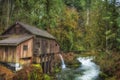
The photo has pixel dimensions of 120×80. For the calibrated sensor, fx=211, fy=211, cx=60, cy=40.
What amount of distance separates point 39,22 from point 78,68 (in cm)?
1233

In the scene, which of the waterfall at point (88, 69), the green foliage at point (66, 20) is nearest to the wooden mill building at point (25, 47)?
the waterfall at point (88, 69)

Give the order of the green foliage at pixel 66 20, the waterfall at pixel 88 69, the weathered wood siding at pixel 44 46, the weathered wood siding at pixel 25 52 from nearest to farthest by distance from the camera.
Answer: the weathered wood siding at pixel 25 52
the weathered wood siding at pixel 44 46
the waterfall at pixel 88 69
the green foliage at pixel 66 20

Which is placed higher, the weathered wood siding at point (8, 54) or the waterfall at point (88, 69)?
the weathered wood siding at point (8, 54)

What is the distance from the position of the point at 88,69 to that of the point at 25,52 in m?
14.4

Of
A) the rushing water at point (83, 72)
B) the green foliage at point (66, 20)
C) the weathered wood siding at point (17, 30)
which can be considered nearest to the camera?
the weathered wood siding at point (17, 30)

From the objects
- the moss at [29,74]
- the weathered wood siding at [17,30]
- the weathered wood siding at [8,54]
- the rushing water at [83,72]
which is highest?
the weathered wood siding at [17,30]

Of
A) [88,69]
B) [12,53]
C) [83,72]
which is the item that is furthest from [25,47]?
[88,69]

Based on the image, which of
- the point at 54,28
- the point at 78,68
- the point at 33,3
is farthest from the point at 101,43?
the point at 33,3

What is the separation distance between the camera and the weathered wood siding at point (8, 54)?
72.0 feet

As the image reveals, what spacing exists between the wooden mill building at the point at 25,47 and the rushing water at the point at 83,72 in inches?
106

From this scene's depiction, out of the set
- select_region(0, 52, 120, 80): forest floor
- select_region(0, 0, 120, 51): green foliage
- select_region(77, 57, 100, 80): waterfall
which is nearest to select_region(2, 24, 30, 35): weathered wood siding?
select_region(0, 52, 120, 80): forest floor

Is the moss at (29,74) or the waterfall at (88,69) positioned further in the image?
the waterfall at (88,69)

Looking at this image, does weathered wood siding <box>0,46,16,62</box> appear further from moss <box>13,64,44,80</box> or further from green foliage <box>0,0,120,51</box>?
green foliage <box>0,0,120,51</box>

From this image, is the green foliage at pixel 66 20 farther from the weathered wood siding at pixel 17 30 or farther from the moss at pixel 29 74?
the moss at pixel 29 74
